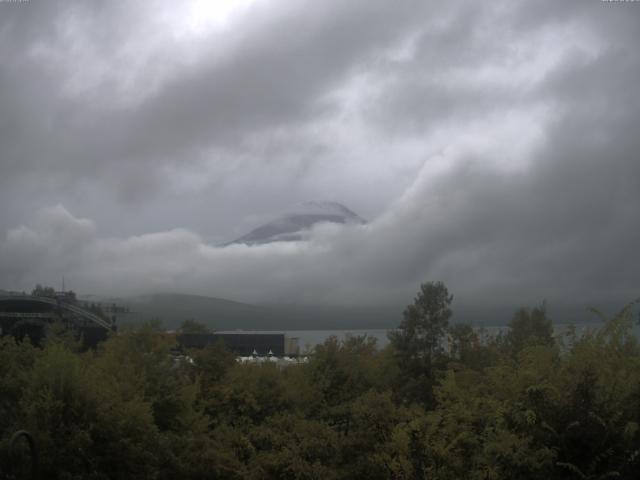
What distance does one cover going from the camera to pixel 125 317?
7719 cm

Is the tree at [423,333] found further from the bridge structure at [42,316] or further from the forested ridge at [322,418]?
the bridge structure at [42,316]

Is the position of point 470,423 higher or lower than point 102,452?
higher

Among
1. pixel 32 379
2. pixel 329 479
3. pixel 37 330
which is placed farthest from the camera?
pixel 37 330

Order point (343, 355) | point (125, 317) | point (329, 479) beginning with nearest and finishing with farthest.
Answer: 1. point (329, 479)
2. point (343, 355)
3. point (125, 317)

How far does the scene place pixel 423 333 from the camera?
43.2 m

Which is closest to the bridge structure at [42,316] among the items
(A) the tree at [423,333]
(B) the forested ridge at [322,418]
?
(A) the tree at [423,333]

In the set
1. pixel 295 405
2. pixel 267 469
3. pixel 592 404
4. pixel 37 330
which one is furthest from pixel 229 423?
pixel 37 330

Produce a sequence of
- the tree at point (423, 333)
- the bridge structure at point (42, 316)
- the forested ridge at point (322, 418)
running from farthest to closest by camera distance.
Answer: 1. the bridge structure at point (42, 316)
2. the tree at point (423, 333)
3. the forested ridge at point (322, 418)

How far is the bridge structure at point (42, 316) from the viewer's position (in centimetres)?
5526

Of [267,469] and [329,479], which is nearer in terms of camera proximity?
[329,479]

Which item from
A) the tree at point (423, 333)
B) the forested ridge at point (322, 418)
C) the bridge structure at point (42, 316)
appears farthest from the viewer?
the bridge structure at point (42, 316)

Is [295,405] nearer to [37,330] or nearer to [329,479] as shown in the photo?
[329,479]

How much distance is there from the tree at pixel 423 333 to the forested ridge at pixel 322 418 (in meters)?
12.5

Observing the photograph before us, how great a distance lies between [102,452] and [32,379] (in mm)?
2789
